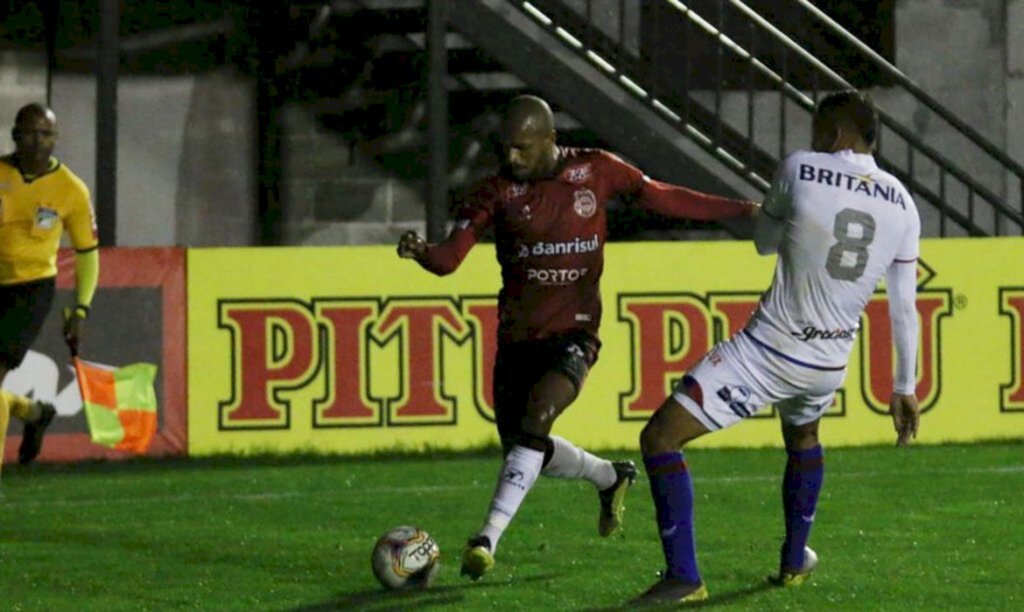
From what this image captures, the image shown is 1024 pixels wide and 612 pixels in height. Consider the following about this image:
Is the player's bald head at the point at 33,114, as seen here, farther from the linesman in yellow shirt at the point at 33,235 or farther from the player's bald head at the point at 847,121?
the player's bald head at the point at 847,121

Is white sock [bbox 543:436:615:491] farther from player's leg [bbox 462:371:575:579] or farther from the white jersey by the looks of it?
the white jersey

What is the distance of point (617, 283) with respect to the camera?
14695 millimetres

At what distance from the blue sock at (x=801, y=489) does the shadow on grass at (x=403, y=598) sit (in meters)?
1.05

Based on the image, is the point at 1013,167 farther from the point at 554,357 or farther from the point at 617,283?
the point at 554,357

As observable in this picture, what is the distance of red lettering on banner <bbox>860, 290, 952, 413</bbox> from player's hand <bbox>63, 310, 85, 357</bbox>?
525cm

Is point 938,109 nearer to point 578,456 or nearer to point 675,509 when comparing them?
point 578,456

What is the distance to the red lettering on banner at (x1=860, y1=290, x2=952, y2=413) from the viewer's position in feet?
48.6

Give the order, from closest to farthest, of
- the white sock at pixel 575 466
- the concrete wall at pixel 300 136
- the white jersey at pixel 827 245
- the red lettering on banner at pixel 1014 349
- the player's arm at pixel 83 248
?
the white jersey at pixel 827 245
the white sock at pixel 575 466
the player's arm at pixel 83 248
the red lettering on banner at pixel 1014 349
the concrete wall at pixel 300 136

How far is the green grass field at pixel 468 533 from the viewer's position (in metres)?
8.62

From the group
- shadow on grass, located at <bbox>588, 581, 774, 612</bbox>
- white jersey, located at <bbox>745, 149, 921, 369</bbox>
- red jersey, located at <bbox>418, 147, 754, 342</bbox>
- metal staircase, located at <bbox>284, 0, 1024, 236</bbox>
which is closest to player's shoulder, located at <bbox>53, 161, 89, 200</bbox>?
red jersey, located at <bbox>418, 147, 754, 342</bbox>

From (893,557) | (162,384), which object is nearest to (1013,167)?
(162,384)

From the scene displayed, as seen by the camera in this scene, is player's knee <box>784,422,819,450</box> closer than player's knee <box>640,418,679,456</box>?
No

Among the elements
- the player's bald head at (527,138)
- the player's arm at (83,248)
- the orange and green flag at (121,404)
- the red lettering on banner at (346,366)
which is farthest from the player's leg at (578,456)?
the orange and green flag at (121,404)

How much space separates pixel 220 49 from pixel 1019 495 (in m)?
9.07
